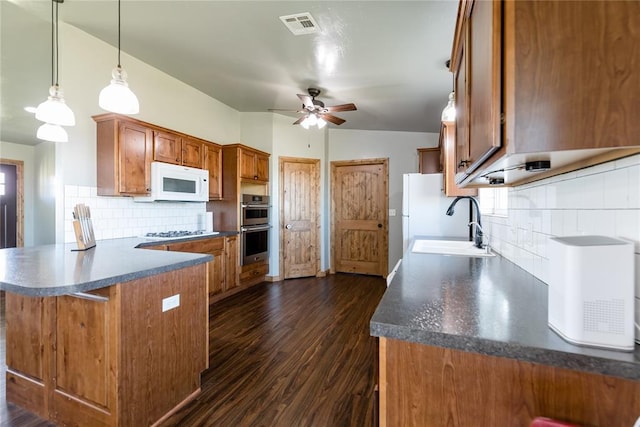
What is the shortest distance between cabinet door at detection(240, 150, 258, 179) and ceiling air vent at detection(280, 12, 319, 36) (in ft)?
6.72

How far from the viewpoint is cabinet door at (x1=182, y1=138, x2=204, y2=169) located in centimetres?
357

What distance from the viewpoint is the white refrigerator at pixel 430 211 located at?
368cm

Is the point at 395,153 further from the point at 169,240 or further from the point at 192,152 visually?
the point at 169,240

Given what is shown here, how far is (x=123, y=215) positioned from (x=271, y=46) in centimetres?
236

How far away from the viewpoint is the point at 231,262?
4.06 m

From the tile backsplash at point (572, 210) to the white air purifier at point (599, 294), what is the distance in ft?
0.35

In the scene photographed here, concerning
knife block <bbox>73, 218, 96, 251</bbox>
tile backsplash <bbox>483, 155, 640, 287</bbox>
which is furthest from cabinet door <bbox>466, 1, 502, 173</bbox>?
knife block <bbox>73, 218, 96, 251</bbox>

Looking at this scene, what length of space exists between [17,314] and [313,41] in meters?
2.93

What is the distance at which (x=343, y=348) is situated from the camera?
257 cm

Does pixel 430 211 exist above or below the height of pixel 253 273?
above

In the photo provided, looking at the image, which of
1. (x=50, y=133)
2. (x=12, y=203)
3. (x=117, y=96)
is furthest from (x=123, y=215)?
(x=12, y=203)

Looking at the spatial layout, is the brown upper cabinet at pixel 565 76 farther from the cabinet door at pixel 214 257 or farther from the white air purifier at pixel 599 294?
the cabinet door at pixel 214 257

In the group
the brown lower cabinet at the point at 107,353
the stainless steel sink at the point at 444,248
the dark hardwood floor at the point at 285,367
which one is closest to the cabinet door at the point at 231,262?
the dark hardwood floor at the point at 285,367

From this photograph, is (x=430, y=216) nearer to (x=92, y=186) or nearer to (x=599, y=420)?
(x=599, y=420)
